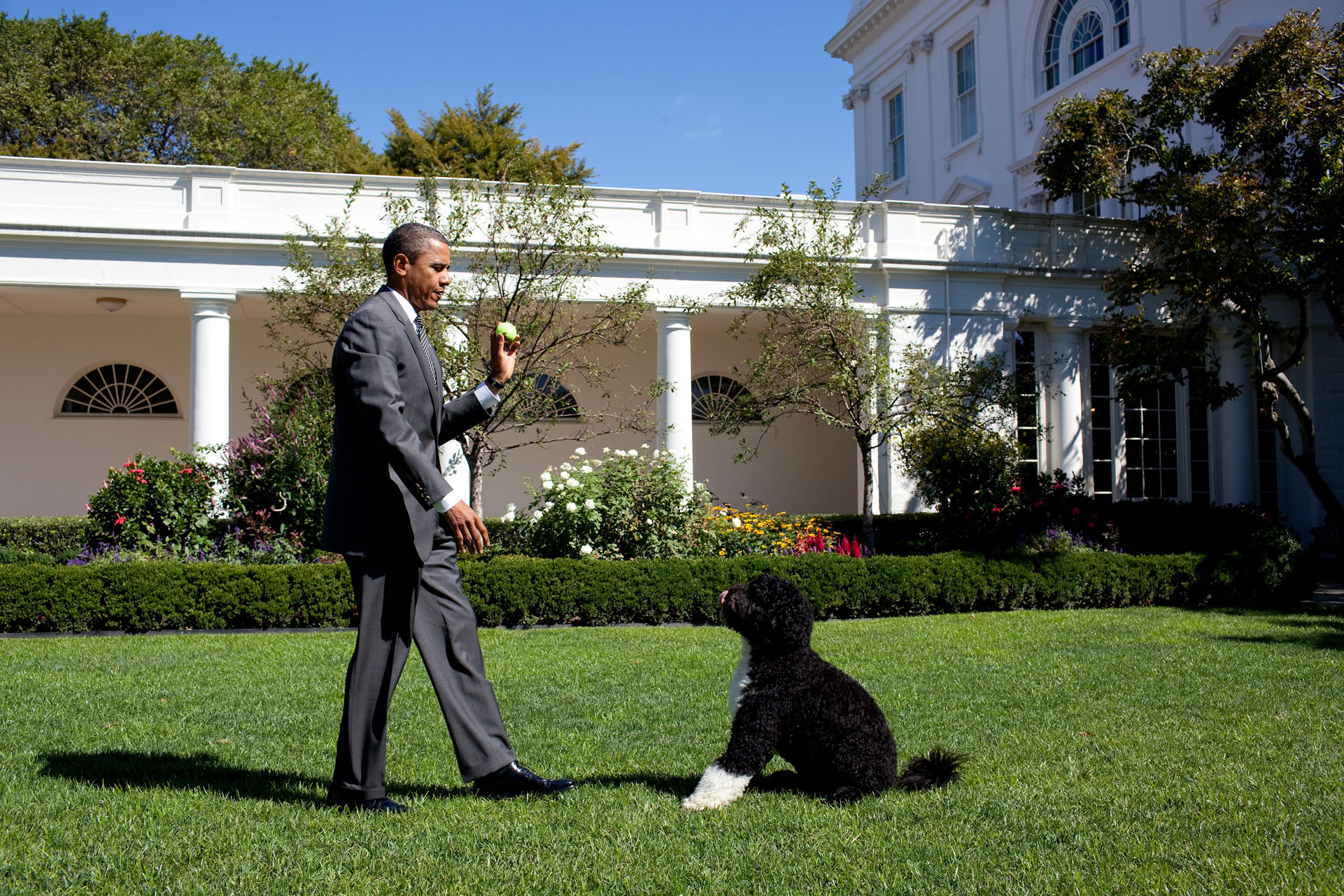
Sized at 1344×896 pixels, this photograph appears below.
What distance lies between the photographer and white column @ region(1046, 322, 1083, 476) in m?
16.8

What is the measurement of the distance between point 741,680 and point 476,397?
1.51m

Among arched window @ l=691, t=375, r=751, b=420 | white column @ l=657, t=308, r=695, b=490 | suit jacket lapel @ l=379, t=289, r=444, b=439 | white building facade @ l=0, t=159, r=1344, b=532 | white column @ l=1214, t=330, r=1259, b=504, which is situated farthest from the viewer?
arched window @ l=691, t=375, r=751, b=420

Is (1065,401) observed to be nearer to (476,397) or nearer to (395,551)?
(476,397)

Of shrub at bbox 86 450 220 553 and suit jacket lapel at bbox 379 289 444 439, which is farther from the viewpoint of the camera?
shrub at bbox 86 450 220 553

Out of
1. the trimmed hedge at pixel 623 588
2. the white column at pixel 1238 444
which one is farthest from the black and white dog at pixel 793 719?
the white column at pixel 1238 444

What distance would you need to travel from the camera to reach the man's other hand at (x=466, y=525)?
3.31 m

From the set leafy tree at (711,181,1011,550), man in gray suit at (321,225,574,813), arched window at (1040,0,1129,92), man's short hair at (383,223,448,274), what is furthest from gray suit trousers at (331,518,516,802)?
arched window at (1040,0,1129,92)

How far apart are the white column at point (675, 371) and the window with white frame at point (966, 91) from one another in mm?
12255

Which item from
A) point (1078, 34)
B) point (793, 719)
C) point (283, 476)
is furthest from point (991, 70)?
point (793, 719)

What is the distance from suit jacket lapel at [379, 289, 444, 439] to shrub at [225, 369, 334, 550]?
776 cm

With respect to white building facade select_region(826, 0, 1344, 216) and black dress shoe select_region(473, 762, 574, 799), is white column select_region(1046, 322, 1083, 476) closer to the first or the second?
white building facade select_region(826, 0, 1344, 216)

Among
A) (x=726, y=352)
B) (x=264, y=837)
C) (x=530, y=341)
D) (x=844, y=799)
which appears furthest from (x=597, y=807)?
(x=726, y=352)

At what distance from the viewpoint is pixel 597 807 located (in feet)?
11.4

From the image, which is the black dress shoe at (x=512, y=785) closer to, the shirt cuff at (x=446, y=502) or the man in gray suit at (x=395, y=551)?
the man in gray suit at (x=395, y=551)
